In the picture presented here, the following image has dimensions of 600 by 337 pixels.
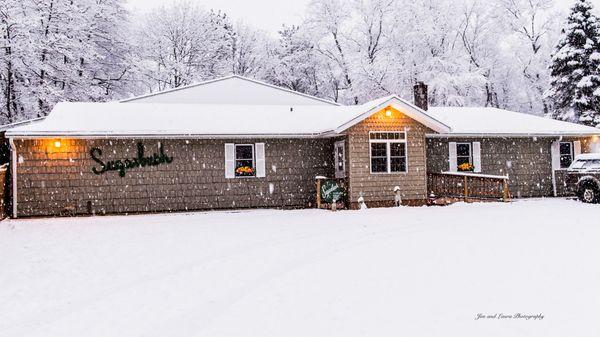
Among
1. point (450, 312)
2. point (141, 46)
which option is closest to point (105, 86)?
point (141, 46)

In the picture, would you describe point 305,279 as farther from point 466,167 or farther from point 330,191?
point 466,167

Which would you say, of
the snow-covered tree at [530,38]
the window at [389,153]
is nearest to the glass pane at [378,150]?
the window at [389,153]

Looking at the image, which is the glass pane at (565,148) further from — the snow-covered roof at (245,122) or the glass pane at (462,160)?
the glass pane at (462,160)

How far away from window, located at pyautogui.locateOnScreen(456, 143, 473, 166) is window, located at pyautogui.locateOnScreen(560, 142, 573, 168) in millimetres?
4243

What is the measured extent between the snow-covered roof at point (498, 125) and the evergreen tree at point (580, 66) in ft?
35.8

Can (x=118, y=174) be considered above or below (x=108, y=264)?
above

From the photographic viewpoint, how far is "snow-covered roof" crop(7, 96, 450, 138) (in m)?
17.7

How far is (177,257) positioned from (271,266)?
200 cm

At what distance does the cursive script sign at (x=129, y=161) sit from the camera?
59.3 feet

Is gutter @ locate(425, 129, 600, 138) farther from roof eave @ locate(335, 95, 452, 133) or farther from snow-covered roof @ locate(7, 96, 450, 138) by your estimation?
snow-covered roof @ locate(7, 96, 450, 138)

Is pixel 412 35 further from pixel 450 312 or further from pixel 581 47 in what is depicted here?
pixel 450 312

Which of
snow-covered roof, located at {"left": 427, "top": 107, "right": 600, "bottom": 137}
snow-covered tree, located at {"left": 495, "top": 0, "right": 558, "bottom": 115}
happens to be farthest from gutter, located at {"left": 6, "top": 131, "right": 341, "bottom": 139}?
snow-covered tree, located at {"left": 495, "top": 0, "right": 558, "bottom": 115}

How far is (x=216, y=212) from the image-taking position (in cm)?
1841

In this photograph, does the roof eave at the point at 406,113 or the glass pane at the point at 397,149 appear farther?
the glass pane at the point at 397,149
